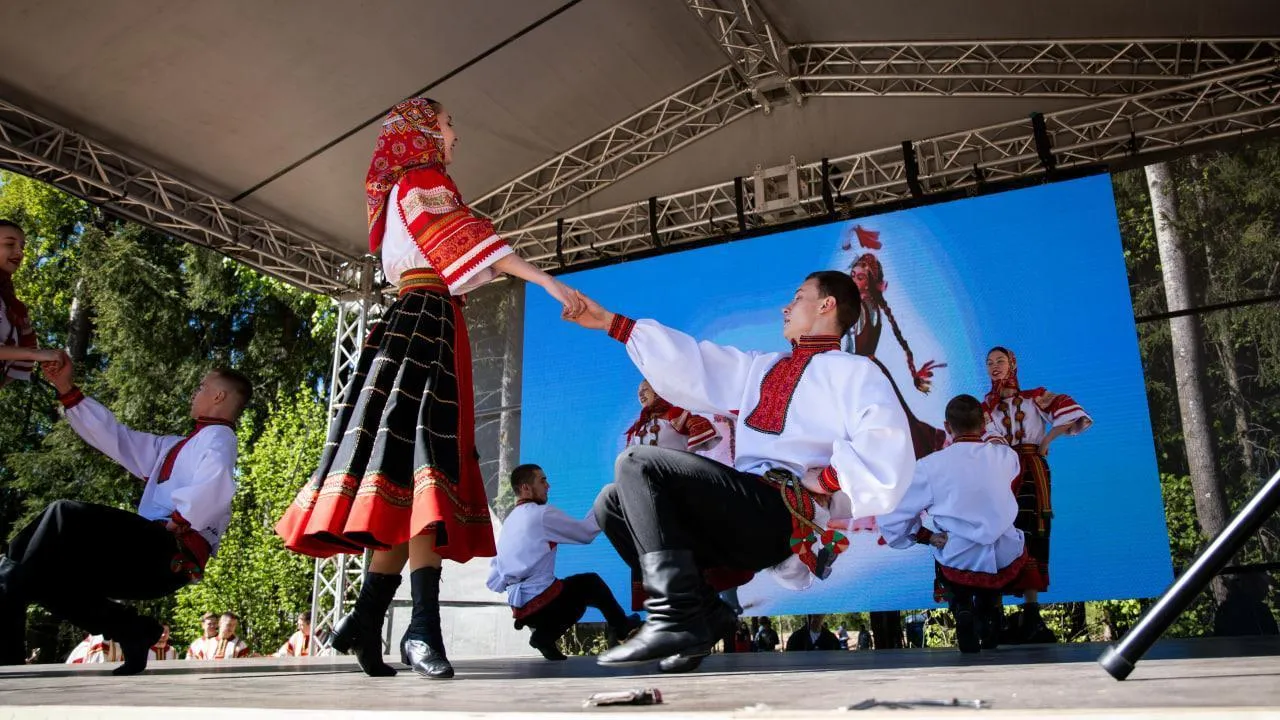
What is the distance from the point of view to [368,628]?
7.25 feet

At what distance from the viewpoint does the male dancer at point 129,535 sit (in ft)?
8.26

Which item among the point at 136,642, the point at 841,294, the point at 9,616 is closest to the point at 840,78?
the point at 841,294

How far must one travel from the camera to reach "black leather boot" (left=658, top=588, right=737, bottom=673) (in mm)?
1832

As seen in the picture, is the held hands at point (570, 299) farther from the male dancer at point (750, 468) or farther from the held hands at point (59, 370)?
the held hands at point (59, 370)

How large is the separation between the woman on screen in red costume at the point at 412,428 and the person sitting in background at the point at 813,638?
3.91m

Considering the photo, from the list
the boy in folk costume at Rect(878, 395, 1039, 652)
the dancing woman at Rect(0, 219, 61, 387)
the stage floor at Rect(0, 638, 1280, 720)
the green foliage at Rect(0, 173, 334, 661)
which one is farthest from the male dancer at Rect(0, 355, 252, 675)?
the green foliage at Rect(0, 173, 334, 661)

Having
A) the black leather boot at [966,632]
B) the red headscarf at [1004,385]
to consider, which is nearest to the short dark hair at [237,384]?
the black leather boot at [966,632]

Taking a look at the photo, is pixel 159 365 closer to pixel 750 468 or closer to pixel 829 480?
pixel 750 468

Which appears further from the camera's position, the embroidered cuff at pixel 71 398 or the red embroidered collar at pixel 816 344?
the embroidered cuff at pixel 71 398

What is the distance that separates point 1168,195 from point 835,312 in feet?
14.3

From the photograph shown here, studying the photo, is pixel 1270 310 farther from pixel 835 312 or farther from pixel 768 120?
pixel 835 312

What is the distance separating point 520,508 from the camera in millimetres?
4859

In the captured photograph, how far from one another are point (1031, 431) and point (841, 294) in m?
3.54

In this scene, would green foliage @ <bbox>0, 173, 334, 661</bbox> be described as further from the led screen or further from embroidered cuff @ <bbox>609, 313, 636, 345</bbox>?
embroidered cuff @ <bbox>609, 313, 636, 345</bbox>
